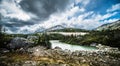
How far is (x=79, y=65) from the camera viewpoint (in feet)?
125

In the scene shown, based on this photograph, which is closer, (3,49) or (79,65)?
(79,65)

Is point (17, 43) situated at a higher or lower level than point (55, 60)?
higher

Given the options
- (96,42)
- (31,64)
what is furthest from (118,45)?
(31,64)

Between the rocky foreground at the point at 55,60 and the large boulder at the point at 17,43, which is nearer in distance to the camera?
the rocky foreground at the point at 55,60

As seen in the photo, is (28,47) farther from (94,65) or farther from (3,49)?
(94,65)

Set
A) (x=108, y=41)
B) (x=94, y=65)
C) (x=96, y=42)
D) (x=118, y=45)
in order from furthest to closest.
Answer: (x=96, y=42) < (x=108, y=41) < (x=118, y=45) < (x=94, y=65)

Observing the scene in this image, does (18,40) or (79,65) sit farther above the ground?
(18,40)

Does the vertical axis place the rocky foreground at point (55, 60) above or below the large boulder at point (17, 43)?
below

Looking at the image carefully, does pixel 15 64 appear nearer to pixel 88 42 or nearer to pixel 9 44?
pixel 9 44

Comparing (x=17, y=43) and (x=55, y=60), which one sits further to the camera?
(x=17, y=43)

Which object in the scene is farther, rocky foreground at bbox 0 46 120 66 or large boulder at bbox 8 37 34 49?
large boulder at bbox 8 37 34 49

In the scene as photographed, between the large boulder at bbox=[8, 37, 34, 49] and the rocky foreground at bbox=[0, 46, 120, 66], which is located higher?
the large boulder at bbox=[8, 37, 34, 49]

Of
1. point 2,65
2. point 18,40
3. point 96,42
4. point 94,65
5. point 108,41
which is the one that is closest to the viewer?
point 2,65

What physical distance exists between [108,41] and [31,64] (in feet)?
234
